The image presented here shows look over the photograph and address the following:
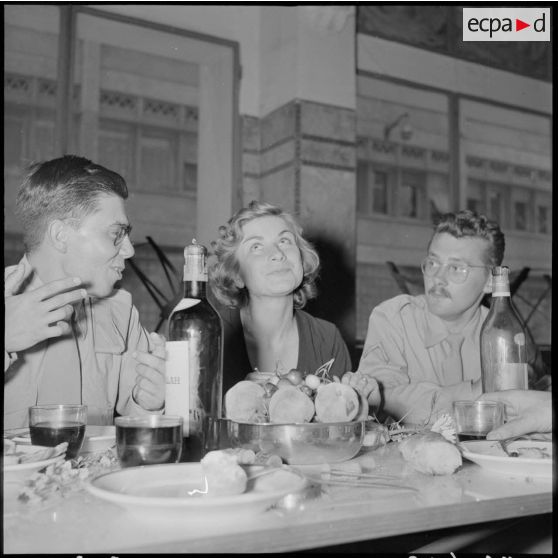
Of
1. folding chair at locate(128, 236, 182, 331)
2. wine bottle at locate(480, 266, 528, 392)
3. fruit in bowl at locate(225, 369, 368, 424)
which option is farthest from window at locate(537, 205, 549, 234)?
fruit in bowl at locate(225, 369, 368, 424)

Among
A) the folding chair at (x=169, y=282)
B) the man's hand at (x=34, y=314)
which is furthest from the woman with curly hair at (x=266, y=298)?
the folding chair at (x=169, y=282)

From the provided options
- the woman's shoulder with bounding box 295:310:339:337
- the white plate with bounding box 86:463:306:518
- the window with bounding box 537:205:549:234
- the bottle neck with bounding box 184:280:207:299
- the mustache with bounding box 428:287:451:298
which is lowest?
the white plate with bounding box 86:463:306:518

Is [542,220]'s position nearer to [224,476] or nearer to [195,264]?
[195,264]

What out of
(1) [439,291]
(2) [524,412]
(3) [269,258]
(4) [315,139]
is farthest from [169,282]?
(2) [524,412]

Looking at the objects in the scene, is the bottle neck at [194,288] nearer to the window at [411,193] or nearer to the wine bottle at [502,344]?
the wine bottle at [502,344]

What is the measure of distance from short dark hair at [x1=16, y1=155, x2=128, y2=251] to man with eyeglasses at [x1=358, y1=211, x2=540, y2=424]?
964 mm

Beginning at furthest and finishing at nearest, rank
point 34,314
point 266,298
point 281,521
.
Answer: point 266,298 → point 34,314 → point 281,521

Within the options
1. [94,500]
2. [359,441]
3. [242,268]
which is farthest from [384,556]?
Result: [242,268]

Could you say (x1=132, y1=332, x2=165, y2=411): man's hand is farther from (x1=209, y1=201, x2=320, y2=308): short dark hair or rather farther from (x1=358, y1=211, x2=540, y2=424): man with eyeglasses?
(x1=358, y1=211, x2=540, y2=424): man with eyeglasses

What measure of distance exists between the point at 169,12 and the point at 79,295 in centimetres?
281

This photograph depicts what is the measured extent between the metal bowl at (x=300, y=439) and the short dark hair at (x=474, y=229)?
128cm

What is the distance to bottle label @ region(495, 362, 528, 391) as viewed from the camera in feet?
4.58

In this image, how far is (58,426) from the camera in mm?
911

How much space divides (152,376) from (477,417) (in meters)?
0.56
